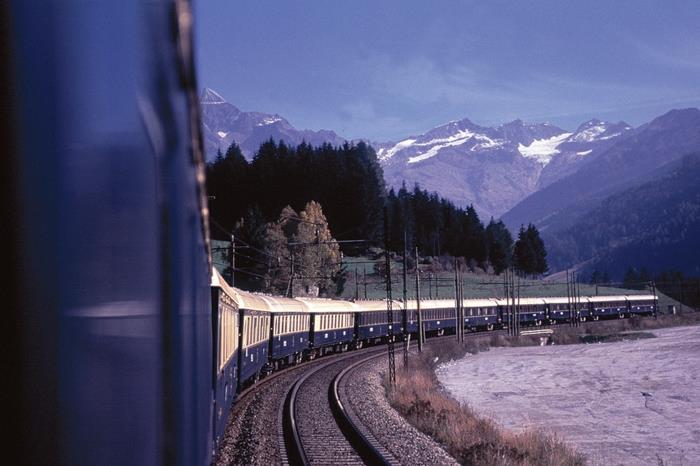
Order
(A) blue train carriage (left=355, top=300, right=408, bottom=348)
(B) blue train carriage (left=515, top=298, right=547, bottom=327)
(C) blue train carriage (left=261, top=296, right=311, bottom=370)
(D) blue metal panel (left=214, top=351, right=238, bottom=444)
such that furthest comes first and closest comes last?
(B) blue train carriage (left=515, top=298, right=547, bottom=327) → (A) blue train carriage (left=355, top=300, right=408, bottom=348) → (C) blue train carriage (left=261, top=296, right=311, bottom=370) → (D) blue metal panel (left=214, top=351, right=238, bottom=444)

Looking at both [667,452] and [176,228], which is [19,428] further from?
[667,452]

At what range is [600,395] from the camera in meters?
29.2

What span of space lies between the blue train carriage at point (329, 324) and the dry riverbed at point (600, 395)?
5.70 meters

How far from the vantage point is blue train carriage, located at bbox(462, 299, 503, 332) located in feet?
220

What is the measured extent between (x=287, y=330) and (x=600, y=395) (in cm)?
1161

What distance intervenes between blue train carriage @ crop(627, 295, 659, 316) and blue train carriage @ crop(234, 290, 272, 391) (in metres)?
84.4

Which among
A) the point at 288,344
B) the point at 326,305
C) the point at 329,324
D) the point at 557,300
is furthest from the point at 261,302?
the point at 557,300

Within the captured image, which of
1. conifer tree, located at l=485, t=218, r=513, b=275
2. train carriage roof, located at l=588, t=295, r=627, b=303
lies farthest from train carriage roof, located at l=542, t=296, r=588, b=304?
conifer tree, located at l=485, t=218, r=513, b=275

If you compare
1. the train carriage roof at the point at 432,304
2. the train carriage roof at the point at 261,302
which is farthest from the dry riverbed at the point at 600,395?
the train carriage roof at the point at 261,302

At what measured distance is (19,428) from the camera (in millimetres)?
1495

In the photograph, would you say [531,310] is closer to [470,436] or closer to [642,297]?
[642,297]

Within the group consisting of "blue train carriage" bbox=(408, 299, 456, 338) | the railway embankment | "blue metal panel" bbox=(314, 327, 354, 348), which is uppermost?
"blue train carriage" bbox=(408, 299, 456, 338)

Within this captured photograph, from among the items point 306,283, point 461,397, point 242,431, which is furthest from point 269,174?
point 242,431

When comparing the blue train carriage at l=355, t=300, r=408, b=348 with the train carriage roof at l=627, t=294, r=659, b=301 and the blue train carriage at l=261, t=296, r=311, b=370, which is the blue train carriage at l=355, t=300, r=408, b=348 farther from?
the train carriage roof at l=627, t=294, r=659, b=301
